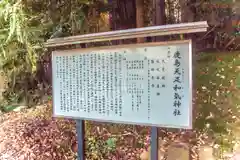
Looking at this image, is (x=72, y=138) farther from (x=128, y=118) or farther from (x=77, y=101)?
(x=128, y=118)

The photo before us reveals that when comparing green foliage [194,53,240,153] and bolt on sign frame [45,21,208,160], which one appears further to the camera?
green foliage [194,53,240,153]

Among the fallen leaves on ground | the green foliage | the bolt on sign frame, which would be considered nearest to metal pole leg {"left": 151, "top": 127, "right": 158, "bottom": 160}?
the bolt on sign frame

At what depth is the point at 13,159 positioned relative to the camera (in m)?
3.52

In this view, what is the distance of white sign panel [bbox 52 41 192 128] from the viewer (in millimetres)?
1881

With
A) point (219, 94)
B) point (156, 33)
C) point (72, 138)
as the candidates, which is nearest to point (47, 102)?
point (72, 138)

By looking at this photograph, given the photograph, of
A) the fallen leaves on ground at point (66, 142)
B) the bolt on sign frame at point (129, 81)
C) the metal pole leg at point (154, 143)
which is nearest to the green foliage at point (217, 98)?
the fallen leaves on ground at point (66, 142)

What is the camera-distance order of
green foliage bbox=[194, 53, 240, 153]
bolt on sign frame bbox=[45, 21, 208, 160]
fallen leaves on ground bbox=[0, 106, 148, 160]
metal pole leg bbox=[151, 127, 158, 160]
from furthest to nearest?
fallen leaves on ground bbox=[0, 106, 148, 160], green foliage bbox=[194, 53, 240, 153], metal pole leg bbox=[151, 127, 158, 160], bolt on sign frame bbox=[45, 21, 208, 160]

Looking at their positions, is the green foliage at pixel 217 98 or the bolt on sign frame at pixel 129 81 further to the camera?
the green foliage at pixel 217 98

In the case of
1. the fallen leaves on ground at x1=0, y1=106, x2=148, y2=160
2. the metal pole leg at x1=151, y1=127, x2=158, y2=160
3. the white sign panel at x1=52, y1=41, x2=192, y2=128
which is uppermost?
the white sign panel at x1=52, y1=41, x2=192, y2=128

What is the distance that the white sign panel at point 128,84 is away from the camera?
188 centimetres

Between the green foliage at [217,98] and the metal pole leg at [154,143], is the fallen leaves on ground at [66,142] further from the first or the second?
the metal pole leg at [154,143]

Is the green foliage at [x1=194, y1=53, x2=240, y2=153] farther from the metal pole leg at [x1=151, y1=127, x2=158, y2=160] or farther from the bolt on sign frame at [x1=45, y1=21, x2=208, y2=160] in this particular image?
the bolt on sign frame at [x1=45, y1=21, x2=208, y2=160]

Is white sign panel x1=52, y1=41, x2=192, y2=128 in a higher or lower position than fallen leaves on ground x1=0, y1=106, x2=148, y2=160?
higher

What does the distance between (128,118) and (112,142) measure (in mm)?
1425
